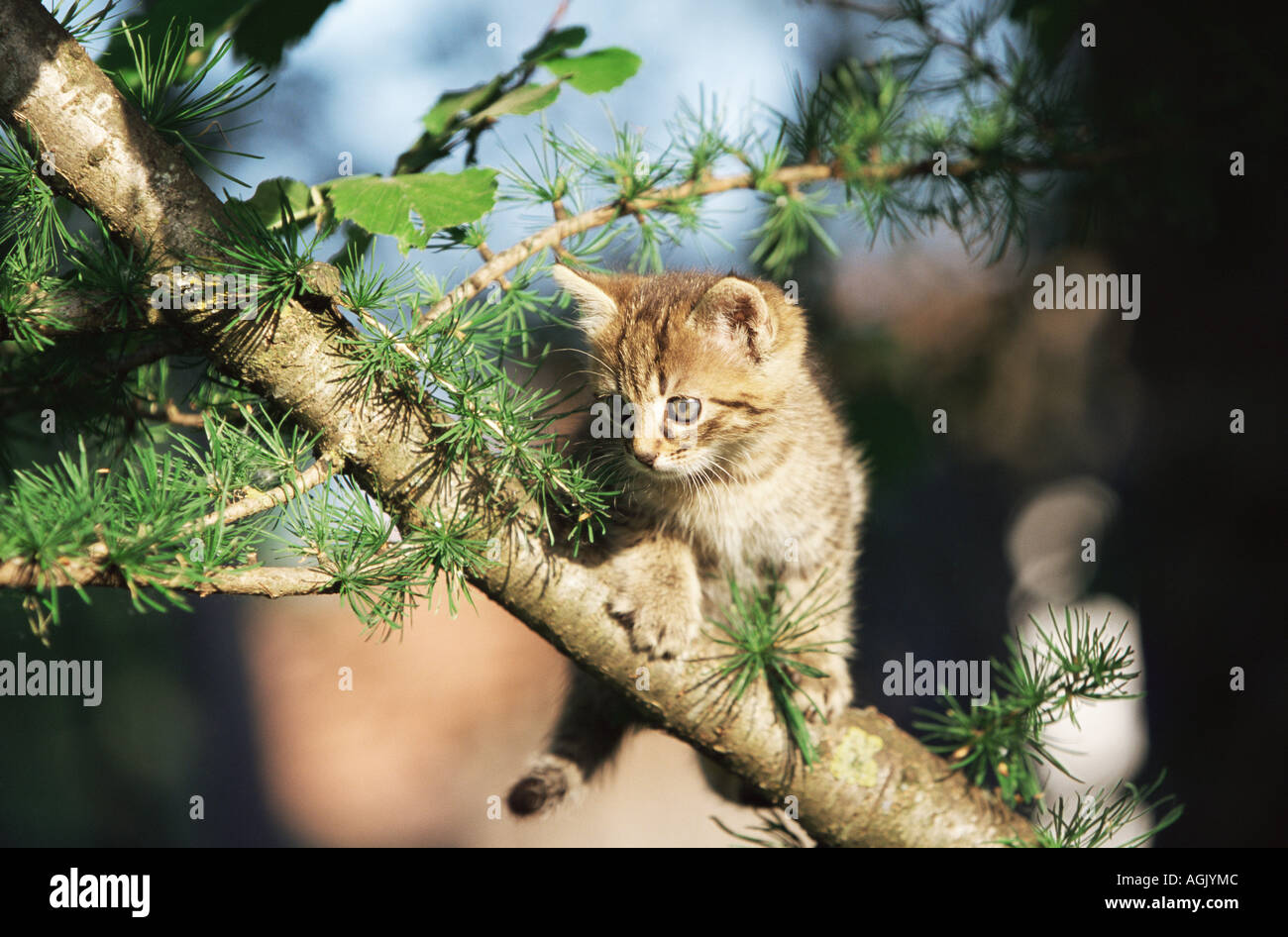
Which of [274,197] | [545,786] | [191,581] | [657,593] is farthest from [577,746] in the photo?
[274,197]

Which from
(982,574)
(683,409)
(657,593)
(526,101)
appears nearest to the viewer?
(526,101)

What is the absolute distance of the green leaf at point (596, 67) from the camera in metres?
1.09

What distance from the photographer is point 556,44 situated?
1112 mm

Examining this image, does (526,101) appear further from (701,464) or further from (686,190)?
(701,464)

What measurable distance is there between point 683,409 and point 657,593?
0.33 meters

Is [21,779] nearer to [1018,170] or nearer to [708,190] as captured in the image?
[708,190]

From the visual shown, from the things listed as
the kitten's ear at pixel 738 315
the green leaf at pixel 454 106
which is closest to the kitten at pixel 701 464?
the kitten's ear at pixel 738 315

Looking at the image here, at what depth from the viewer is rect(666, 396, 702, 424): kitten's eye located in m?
1.49

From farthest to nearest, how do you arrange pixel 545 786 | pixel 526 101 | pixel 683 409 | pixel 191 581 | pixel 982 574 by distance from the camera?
pixel 982 574, pixel 545 786, pixel 683 409, pixel 526 101, pixel 191 581

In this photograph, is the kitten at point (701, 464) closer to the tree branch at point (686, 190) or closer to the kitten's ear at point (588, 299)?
the kitten's ear at point (588, 299)

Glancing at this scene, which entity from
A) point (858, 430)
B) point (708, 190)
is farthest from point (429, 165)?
point (858, 430)

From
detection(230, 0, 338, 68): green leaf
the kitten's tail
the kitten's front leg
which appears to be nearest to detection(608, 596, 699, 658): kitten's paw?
the kitten's front leg

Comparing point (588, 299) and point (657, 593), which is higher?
Result: point (588, 299)

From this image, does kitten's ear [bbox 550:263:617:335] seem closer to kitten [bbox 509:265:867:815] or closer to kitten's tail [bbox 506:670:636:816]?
kitten [bbox 509:265:867:815]
